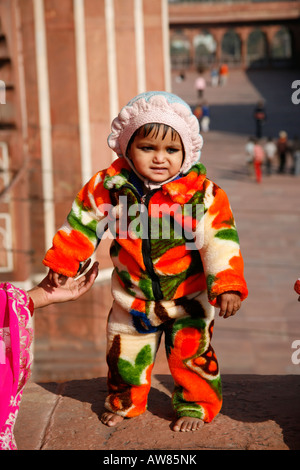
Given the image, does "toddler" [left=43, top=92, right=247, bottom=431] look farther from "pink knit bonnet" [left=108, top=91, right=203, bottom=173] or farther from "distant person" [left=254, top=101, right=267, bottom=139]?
"distant person" [left=254, top=101, right=267, bottom=139]

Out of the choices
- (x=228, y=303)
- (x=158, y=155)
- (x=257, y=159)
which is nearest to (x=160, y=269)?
(x=228, y=303)

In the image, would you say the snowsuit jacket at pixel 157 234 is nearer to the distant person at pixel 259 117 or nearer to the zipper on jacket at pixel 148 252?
the zipper on jacket at pixel 148 252

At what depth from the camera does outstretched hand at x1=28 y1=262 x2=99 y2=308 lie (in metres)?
2.71

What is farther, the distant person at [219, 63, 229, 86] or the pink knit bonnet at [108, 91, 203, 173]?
the distant person at [219, 63, 229, 86]

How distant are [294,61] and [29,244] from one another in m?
33.7

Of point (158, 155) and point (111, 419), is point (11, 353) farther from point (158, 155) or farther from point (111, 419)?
point (158, 155)

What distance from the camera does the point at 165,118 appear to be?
2.76 metres

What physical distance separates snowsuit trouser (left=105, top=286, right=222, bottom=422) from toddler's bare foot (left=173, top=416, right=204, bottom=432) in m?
0.03

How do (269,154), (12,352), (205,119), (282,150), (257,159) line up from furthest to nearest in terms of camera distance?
(205,119) → (269,154) → (282,150) → (257,159) → (12,352)

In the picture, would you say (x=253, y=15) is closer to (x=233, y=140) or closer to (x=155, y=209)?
(x=233, y=140)

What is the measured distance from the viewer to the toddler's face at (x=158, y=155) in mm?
2768

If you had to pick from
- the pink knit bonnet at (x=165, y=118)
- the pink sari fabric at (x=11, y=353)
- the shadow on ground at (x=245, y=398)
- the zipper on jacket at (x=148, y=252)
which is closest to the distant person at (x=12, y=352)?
the pink sari fabric at (x=11, y=353)

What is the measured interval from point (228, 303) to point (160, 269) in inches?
12.2

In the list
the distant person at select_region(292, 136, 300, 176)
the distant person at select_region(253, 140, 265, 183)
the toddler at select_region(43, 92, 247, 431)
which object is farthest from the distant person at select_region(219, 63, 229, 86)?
the toddler at select_region(43, 92, 247, 431)
